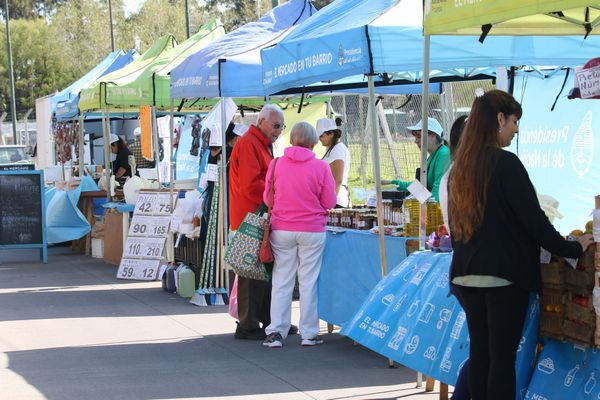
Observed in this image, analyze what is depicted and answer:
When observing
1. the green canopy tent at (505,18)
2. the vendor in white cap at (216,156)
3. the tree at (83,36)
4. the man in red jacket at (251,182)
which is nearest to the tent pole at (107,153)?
the vendor in white cap at (216,156)

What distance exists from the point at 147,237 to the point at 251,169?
17.2ft

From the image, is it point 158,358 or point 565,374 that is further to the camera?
point 158,358

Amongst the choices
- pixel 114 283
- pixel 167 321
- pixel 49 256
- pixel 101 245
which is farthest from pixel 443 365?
pixel 49 256

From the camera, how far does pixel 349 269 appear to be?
28.1 ft

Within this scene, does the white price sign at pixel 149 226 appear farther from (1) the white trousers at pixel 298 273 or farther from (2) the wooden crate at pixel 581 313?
(2) the wooden crate at pixel 581 313

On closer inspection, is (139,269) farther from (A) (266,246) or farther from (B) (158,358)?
(A) (266,246)

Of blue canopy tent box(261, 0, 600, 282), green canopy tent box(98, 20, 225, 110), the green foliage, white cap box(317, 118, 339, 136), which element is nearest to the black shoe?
blue canopy tent box(261, 0, 600, 282)

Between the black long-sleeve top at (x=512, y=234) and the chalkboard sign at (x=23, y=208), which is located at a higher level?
the black long-sleeve top at (x=512, y=234)

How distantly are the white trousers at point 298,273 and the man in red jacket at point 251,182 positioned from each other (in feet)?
1.53

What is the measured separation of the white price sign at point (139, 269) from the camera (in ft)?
46.0

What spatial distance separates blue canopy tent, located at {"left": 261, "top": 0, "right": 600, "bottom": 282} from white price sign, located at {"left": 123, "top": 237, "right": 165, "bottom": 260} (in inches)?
226

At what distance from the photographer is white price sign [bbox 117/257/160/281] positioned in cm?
1403

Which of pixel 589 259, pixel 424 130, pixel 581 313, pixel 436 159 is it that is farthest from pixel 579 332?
pixel 436 159

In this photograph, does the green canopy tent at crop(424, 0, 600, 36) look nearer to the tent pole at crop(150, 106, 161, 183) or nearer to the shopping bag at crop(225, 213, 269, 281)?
the shopping bag at crop(225, 213, 269, 281)
